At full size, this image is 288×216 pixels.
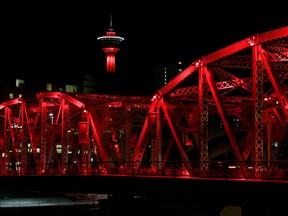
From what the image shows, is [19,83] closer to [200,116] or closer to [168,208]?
[168,208]

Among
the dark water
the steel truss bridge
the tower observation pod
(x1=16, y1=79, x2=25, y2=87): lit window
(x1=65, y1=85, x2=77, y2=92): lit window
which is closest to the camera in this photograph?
the dark water

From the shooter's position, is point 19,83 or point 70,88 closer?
point 19,83

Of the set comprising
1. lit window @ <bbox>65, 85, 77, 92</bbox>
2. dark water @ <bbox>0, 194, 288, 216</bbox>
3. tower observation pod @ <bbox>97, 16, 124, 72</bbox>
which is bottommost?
dark water @ <bbox>0, 194, 288, 216</bbox>

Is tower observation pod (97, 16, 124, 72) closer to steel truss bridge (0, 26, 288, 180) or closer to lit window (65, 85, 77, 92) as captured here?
steel truss bridge (0, 26, 288, 180)

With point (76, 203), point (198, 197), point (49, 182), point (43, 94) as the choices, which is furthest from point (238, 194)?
point (76, 203)

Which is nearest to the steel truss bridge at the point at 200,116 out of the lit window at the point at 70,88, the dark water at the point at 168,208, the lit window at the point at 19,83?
the dark water at the point at 168,208

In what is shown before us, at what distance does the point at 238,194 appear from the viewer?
36.2 metres

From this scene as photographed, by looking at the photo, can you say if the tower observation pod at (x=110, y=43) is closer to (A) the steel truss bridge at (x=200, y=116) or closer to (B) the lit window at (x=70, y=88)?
(A) the steel truss bridge at (x=200, y=116)

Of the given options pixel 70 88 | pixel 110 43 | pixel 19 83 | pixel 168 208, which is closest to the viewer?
pixel 168 208

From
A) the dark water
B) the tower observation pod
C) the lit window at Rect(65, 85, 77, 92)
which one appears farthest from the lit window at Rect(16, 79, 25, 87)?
the dark water

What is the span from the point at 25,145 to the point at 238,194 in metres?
49.3

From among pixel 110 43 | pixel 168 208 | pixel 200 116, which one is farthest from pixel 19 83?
pixel 200 116

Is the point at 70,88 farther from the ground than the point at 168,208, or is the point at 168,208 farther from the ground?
the point at 70,88

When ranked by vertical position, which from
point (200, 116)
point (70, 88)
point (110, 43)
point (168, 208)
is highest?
point (110, 43)
